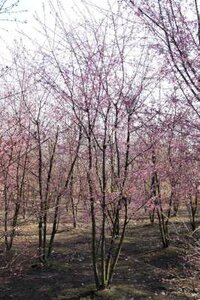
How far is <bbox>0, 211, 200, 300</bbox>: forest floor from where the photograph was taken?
27.2 feet

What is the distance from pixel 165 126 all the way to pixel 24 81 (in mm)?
6671

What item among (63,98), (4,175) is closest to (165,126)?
(63,98)

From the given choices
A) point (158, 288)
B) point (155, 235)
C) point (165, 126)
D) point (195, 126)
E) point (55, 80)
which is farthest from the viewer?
point (155, 235)

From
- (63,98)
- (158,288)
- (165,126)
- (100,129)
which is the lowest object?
(158,288)

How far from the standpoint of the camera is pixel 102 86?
27.0ft

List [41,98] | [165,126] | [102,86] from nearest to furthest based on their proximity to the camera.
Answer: [165,126], [102,86], [41,98]

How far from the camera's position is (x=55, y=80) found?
31.2 feet

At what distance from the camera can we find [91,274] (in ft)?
31.7

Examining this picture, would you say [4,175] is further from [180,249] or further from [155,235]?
[155,235]

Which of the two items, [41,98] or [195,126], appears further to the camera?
[41,98]

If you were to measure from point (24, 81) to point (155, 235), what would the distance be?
6932 mm

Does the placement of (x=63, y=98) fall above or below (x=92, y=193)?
above

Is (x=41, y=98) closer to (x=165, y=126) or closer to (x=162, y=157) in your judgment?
(x=162, y=157)

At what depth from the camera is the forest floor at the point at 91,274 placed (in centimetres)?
828
